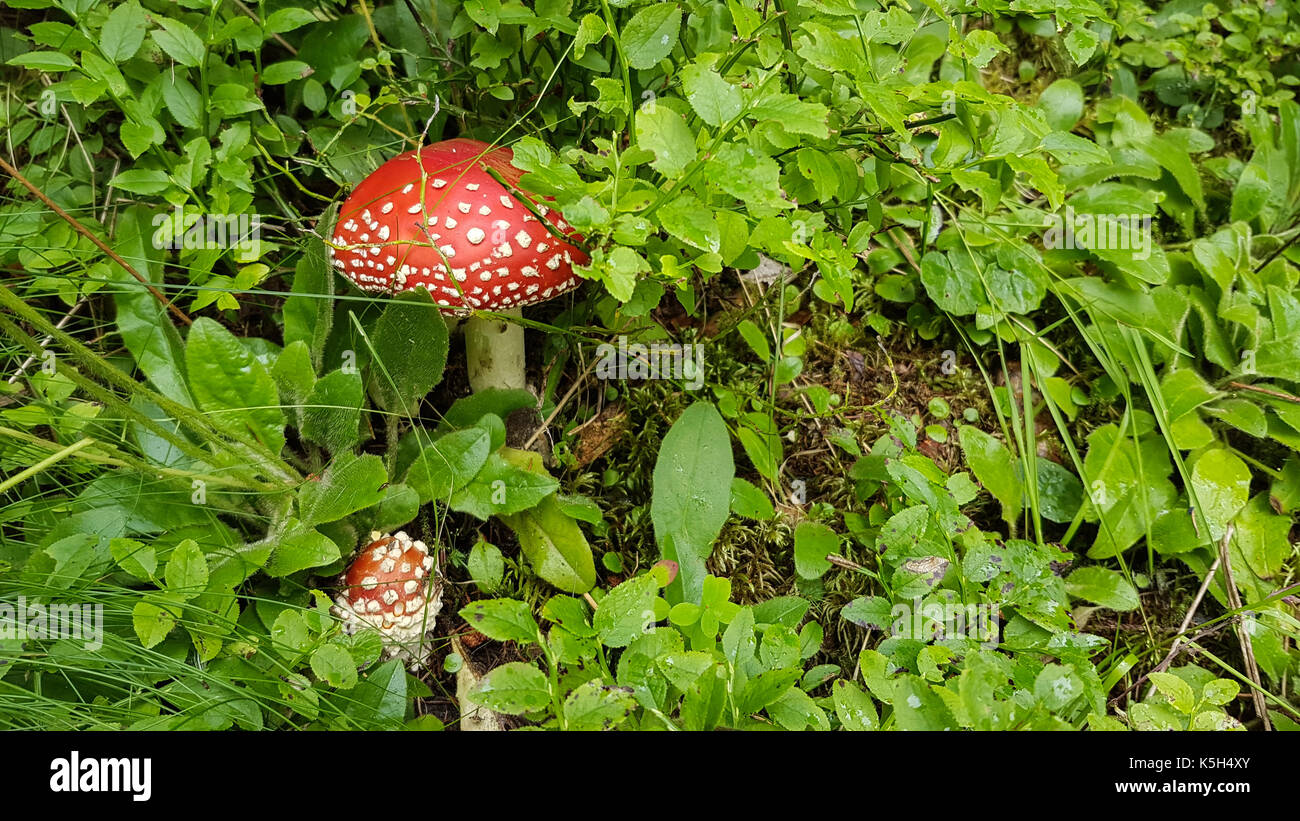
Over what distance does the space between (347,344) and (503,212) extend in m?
0.74

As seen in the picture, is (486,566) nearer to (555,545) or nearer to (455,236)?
(555,545)

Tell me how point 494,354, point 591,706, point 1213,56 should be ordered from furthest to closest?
point 1213,56
point 494,354
point 591,706

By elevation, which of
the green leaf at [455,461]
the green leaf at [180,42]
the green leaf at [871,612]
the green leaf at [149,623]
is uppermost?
the green leaf at [180,42]

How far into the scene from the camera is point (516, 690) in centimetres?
150

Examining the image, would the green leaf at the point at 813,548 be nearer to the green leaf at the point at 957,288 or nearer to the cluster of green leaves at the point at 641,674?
the cluster of green leaves at the point at 641,674

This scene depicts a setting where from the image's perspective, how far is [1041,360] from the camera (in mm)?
2566

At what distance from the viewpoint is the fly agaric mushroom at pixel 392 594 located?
7.07ft

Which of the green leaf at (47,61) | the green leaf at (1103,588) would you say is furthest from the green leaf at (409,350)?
the green leaf at (1103,588)

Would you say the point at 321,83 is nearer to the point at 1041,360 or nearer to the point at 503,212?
the point at 503,212

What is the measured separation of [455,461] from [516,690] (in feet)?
2.80

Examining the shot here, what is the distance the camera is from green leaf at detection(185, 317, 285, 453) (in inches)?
83.4

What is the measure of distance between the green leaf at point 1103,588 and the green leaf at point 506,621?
1509 millimetres

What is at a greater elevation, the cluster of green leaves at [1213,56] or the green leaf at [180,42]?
the cluster of green leaves at [1213,56]

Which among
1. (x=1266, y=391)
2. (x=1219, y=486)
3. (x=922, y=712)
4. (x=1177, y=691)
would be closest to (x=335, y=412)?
(x=922, y=712)
